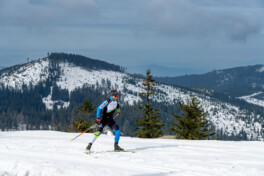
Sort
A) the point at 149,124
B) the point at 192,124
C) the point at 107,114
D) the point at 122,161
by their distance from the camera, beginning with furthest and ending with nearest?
the point at 149,124 < the point at 192,124 < the point at 107,114 < the point at 122,161

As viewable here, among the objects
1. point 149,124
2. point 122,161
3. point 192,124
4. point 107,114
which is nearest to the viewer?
point 122,161

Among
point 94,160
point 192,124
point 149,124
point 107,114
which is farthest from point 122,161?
point 149,124

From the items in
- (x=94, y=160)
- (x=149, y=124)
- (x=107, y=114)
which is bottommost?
(x=94, y=160)

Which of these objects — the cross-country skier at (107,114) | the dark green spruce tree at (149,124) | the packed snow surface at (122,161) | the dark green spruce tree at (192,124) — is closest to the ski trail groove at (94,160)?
the packed snow surface at (122,161)

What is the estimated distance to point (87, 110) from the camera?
148ft

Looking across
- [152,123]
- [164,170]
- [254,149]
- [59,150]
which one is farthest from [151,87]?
[164,170]

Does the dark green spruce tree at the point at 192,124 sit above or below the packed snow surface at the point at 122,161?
above

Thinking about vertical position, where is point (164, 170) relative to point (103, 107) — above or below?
below

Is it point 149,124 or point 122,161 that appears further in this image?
point 149,124

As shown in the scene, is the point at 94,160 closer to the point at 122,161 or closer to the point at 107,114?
the point at 122,161

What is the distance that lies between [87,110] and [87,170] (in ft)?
119

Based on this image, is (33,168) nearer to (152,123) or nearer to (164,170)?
(164,170)

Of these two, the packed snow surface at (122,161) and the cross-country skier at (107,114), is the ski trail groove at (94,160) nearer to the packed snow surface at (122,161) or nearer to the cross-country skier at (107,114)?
the packed snow surface at (122,161)

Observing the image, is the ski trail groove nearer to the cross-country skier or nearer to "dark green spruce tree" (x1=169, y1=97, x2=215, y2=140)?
the cross-country skier
